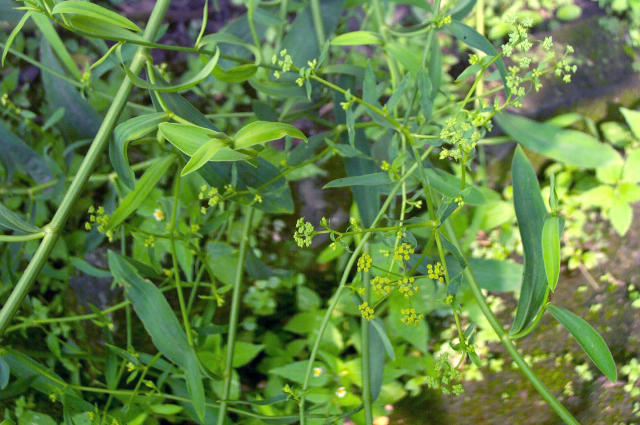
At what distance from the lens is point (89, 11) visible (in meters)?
0.52

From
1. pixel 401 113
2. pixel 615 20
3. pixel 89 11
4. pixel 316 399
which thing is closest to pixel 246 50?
pixel 401 113

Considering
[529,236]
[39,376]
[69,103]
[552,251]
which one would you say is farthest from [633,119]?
[39,376]

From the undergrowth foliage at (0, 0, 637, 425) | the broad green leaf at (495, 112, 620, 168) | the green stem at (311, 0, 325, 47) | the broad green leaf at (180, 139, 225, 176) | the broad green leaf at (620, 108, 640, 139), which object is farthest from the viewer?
the broad green leaf at (620, 108, 640, 139)

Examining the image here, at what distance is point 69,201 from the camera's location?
62 cm

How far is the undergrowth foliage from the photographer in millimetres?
583

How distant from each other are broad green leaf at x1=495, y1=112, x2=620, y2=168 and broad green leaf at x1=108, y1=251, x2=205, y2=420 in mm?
672

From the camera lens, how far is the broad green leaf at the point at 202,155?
0.48 meters

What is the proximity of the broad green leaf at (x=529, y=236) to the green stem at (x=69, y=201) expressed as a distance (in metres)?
0.49

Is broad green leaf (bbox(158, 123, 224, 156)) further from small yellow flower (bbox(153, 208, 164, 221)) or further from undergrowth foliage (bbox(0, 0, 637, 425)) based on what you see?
small yellow flower (bbox(153, 208, 164, 221))

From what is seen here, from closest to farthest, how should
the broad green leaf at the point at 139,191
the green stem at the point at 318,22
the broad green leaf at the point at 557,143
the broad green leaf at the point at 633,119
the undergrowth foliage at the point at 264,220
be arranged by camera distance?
the undergrowth foliage at the point at 264,220
the broad green leaf at the point at 139,191
the green stem at the point at 318,22
the broad green leaf at the point at 557,143
the broad green leaf at the point at 633,119

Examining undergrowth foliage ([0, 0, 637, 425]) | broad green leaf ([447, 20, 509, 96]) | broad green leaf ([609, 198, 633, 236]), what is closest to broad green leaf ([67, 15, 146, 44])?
undergrowth foliage ([0, 0, 637, 425])

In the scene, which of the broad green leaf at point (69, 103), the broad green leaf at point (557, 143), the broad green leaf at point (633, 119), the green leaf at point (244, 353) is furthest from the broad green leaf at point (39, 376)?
the broad green leaf at point (633, 119)

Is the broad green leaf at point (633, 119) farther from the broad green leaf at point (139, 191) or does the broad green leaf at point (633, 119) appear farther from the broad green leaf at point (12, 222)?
the broad green leaf at point (12, 222)

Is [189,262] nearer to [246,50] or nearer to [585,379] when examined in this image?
[246,50]
